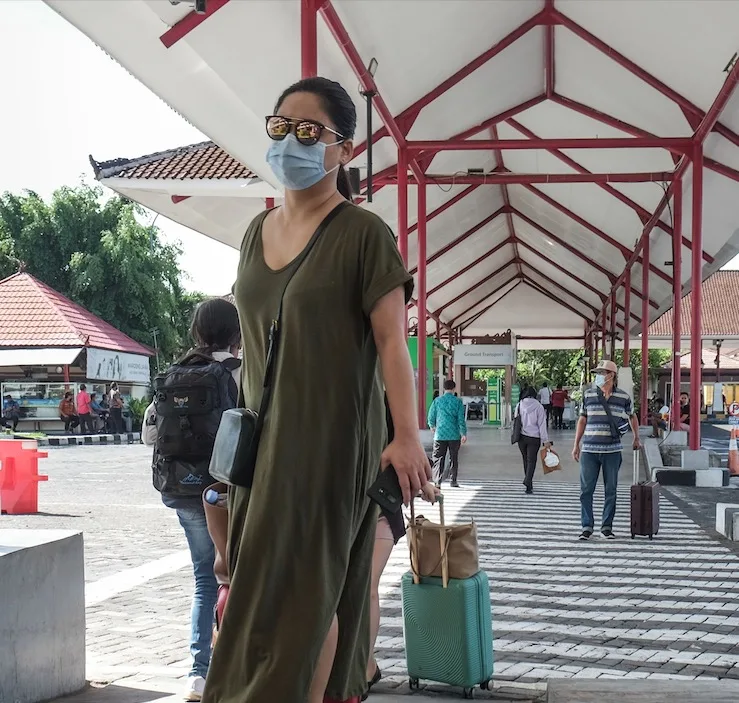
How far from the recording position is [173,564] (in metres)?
7.52

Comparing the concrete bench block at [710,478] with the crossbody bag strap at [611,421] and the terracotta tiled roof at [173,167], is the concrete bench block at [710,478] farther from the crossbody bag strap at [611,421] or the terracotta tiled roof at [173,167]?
the terracotta tiled roof at [173,167]

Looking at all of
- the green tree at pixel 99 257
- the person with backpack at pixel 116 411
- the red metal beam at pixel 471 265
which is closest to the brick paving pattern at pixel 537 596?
the person with backpack at pixel 116 411

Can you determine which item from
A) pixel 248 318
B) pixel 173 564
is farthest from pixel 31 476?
pixel 248 318

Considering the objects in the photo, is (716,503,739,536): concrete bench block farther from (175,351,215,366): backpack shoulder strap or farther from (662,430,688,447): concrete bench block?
(175,351,215,366): backpack shoulder strap

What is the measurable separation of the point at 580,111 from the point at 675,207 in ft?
8.37

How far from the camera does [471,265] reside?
3316cm

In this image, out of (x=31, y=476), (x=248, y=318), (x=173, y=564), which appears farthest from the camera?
(x=31, y=476)

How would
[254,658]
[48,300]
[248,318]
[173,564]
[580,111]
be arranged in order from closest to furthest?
[254,658], [248,318], [173,564], [580,111], [48,300]

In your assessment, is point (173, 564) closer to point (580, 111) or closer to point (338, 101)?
point (338, 101)

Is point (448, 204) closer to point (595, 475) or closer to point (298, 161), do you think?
point (595, 475)

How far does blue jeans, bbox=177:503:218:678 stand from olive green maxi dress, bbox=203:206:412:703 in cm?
150

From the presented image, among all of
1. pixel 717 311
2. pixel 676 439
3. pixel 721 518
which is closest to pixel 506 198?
pixel 676 439

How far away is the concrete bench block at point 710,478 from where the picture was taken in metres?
14.8

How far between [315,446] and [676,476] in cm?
1361
